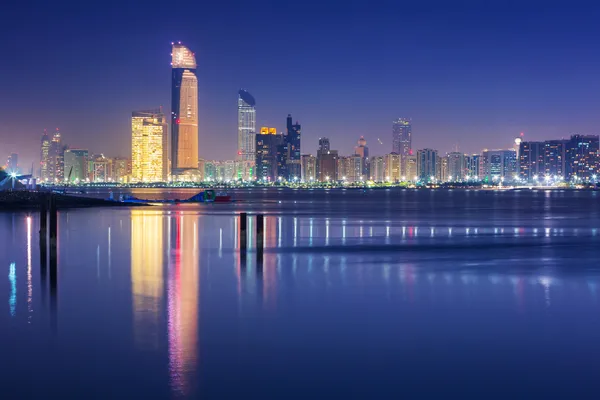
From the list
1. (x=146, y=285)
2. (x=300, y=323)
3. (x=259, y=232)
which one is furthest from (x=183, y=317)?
(x=259, y=232)

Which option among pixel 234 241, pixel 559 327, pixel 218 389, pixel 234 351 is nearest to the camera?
pixel 218 389

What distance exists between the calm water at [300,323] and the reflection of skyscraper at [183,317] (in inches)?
2.2

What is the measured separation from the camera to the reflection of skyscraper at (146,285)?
15.7 m

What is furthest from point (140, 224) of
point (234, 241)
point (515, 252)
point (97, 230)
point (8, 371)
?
point (8, 371)

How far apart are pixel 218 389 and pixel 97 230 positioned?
35362 mm

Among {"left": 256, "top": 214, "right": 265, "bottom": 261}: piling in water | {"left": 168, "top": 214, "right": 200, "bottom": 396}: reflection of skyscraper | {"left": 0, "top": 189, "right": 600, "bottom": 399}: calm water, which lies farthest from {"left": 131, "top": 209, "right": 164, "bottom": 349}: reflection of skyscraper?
{"left": 256, "top": 214, "right": 265, "bottom": 261}: piling in water

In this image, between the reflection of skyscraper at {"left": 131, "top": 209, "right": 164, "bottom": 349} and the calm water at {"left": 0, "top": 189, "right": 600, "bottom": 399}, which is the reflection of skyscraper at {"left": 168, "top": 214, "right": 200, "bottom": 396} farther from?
the reflection of skyscraper at {"left": 131, "top": 209, "right": 164, "bottom": 349}

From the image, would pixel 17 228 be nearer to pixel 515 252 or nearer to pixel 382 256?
pixel 382 256

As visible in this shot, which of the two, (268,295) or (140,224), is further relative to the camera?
(140,224)

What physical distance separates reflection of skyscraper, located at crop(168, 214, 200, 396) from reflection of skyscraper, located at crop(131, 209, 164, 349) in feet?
1.23

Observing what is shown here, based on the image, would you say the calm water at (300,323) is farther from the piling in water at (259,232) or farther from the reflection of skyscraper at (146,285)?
the piling in water at (259,232)

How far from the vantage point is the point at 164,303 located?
19.6 metres

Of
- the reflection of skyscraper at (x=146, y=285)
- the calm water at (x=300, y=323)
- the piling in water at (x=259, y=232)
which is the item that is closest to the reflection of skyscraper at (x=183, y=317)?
the calm water at (x=300, y=323)

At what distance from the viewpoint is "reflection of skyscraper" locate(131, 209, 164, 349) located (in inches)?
618
